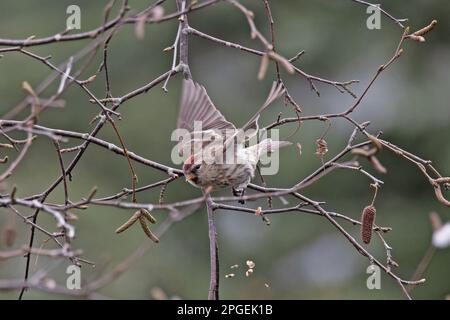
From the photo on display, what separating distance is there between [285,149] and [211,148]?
19.9 feet

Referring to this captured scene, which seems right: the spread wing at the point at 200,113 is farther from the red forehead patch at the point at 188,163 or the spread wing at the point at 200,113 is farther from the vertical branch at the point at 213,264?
the vertical branch at the point at 213,264

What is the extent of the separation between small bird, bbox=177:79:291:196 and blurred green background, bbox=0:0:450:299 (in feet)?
15.5

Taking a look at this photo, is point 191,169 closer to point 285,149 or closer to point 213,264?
point 213,264

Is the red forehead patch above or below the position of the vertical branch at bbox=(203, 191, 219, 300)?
above

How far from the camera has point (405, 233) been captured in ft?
29.8

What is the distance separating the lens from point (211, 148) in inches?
122

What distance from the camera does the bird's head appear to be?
292cm

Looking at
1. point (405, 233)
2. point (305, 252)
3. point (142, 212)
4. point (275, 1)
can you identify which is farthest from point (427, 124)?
point (142, 212)

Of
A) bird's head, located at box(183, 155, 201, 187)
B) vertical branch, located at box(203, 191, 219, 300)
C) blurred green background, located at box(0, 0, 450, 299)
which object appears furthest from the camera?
blurred green background, located at box(0, 0, 450, 299)

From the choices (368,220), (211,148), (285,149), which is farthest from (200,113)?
(285,149)

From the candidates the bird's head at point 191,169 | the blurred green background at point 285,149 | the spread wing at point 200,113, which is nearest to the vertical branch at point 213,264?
the bird's head at point 191,169

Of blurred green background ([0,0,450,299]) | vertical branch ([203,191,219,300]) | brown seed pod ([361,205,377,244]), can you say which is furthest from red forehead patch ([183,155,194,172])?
blurred green background ([0,0,450,299])

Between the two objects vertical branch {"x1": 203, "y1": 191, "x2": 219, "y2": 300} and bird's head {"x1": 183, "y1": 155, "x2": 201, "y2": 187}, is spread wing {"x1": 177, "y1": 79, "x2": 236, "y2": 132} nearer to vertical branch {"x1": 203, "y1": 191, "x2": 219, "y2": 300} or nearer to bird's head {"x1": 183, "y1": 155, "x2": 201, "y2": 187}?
bird's head {"x1": 183, "y1": 155, "x2": 201, "y2": 187}

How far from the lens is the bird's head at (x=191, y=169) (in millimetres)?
2922
